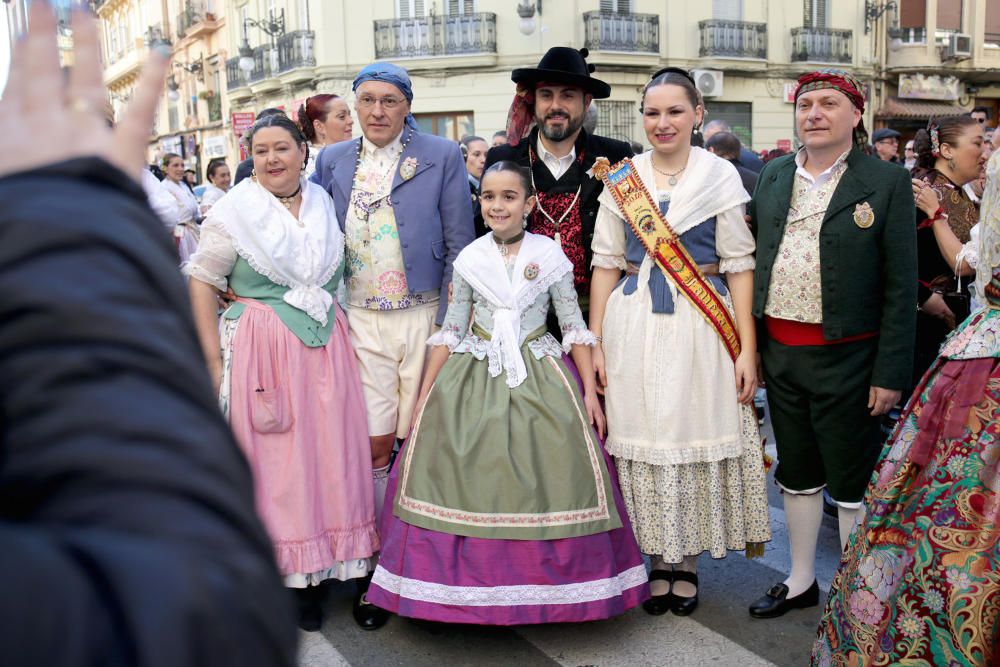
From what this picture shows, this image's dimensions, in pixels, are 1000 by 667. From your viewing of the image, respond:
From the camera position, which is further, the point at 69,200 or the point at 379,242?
the point at 379,242

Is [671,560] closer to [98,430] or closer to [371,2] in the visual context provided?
[98,430]

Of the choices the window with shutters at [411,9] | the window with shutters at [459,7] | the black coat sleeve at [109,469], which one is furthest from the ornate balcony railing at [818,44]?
the black coat sleeve at [109,469]

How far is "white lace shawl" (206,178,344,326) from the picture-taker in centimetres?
338

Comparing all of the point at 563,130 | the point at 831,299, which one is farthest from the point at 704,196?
the point at 563,130

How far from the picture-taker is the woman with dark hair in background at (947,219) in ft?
14.3

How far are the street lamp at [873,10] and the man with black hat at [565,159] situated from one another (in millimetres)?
22586

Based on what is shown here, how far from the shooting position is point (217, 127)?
3064 cm

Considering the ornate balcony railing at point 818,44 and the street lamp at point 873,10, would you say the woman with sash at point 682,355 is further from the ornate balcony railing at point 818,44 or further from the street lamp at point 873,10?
the street lamp at point 873,10

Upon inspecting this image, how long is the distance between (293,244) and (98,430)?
2.96 metres

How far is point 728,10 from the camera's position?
73.5 feet

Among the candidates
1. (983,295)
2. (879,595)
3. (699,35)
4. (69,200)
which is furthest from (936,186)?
(699,35)

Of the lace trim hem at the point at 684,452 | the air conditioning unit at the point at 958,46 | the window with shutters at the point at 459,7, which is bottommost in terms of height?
the lace trim hem at the point at 684,452

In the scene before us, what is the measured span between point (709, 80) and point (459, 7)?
626cm

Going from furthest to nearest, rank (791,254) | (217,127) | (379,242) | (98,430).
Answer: (217,127)
(379,242)
(791,254)
(98,430)
